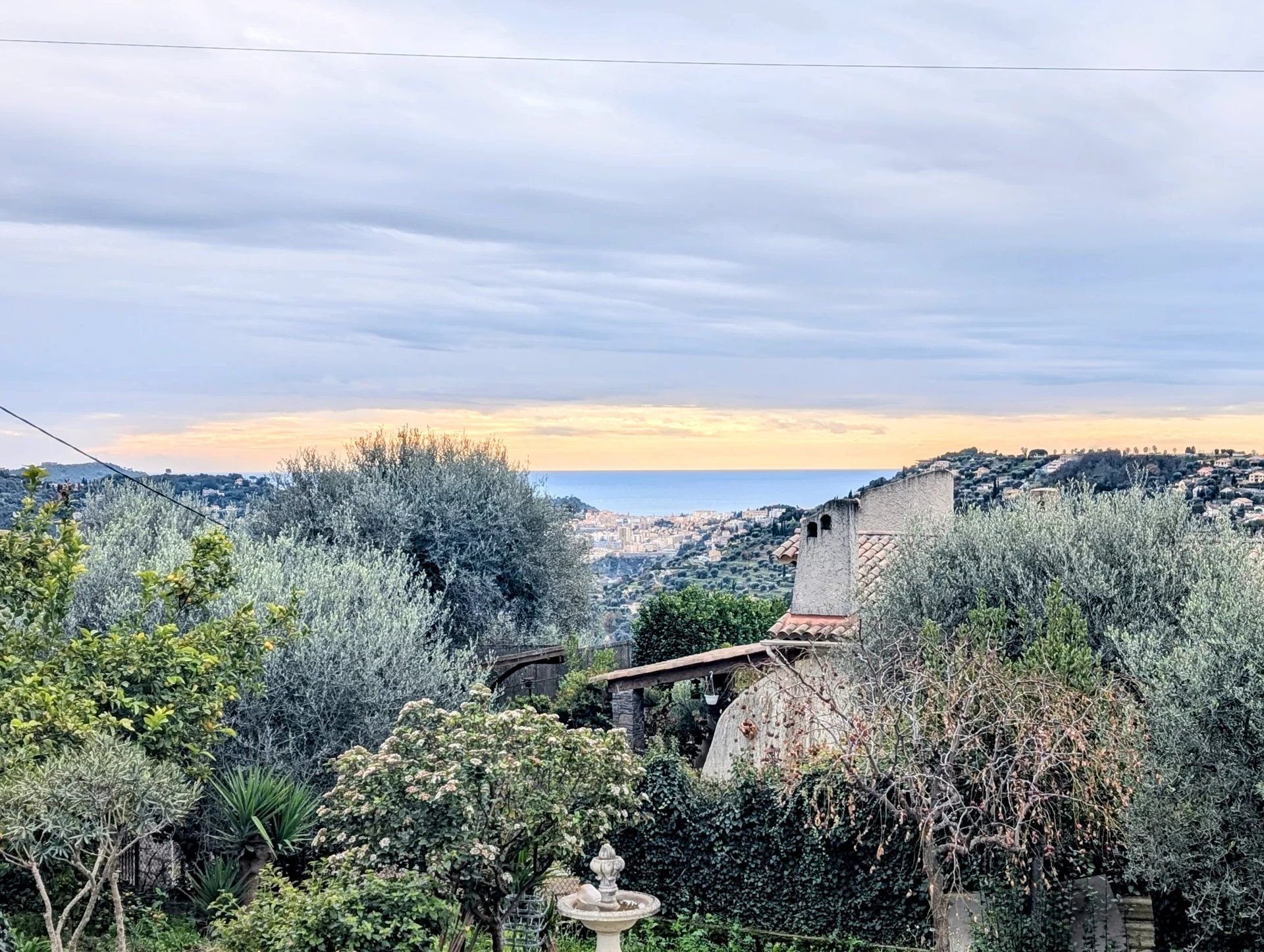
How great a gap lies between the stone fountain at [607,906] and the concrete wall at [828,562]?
9066 millimetres

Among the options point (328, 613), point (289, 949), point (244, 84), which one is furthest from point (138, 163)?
point (289, 949)

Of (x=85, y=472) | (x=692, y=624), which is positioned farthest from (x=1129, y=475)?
(x=85, y=472)

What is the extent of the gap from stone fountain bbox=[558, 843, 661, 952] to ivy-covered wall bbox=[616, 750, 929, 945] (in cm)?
151

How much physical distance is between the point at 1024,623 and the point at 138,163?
499 inches

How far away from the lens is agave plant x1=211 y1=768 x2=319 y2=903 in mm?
11672

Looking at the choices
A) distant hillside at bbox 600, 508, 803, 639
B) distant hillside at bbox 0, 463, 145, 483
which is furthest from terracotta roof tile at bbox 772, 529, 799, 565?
distant hillside at bbox 0, 463, 145, 483

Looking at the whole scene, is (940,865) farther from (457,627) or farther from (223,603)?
(457,627)

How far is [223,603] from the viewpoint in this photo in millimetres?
14477

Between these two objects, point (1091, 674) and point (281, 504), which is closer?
point (1091, 674)

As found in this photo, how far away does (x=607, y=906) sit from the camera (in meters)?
8.77

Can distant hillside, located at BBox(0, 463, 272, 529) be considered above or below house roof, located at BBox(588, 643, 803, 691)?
above

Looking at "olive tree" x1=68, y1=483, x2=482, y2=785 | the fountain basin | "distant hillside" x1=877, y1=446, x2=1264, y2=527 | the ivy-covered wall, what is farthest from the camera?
"distant hillside" x1=877, y1=446, x2=1264, y2=527

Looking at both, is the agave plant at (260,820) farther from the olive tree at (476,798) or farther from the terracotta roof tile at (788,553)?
the terracotta roof tile at (788,553)

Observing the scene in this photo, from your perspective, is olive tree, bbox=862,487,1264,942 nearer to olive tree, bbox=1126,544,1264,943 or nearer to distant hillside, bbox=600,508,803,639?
olive tree, bbox=1126,544,1264,943
